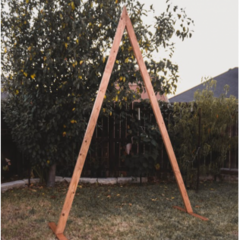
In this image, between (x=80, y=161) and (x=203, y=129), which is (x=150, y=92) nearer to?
(x=80, y=161)

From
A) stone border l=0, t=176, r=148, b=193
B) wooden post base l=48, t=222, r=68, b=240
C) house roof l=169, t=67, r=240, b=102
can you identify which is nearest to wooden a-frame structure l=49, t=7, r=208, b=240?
wooden post base l=48, t=222, r=68, b=240

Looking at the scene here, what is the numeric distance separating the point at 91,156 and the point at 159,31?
293cm

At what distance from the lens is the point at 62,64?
4488 millimetres

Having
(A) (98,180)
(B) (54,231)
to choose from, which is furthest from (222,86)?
(B) (54,231)

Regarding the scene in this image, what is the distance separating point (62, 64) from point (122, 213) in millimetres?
2441

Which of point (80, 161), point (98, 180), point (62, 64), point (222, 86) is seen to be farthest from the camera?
point (222, 86)

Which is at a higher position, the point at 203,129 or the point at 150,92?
the point at 150,92

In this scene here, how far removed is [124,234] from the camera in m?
3.13

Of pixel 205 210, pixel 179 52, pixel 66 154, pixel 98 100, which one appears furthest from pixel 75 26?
pixel 205 210

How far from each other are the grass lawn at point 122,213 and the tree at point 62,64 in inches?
36.0

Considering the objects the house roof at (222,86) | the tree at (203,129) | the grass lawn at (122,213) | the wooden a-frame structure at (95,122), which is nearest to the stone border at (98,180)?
the grass lawn at (122,213)

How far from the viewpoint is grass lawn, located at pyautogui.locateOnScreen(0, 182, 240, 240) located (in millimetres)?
3156

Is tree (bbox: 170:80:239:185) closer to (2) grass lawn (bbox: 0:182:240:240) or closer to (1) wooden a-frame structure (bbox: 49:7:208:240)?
(2) grass lawn (bbox: 0:182:240:240)

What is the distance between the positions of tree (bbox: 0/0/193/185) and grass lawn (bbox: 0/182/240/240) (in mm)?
915
